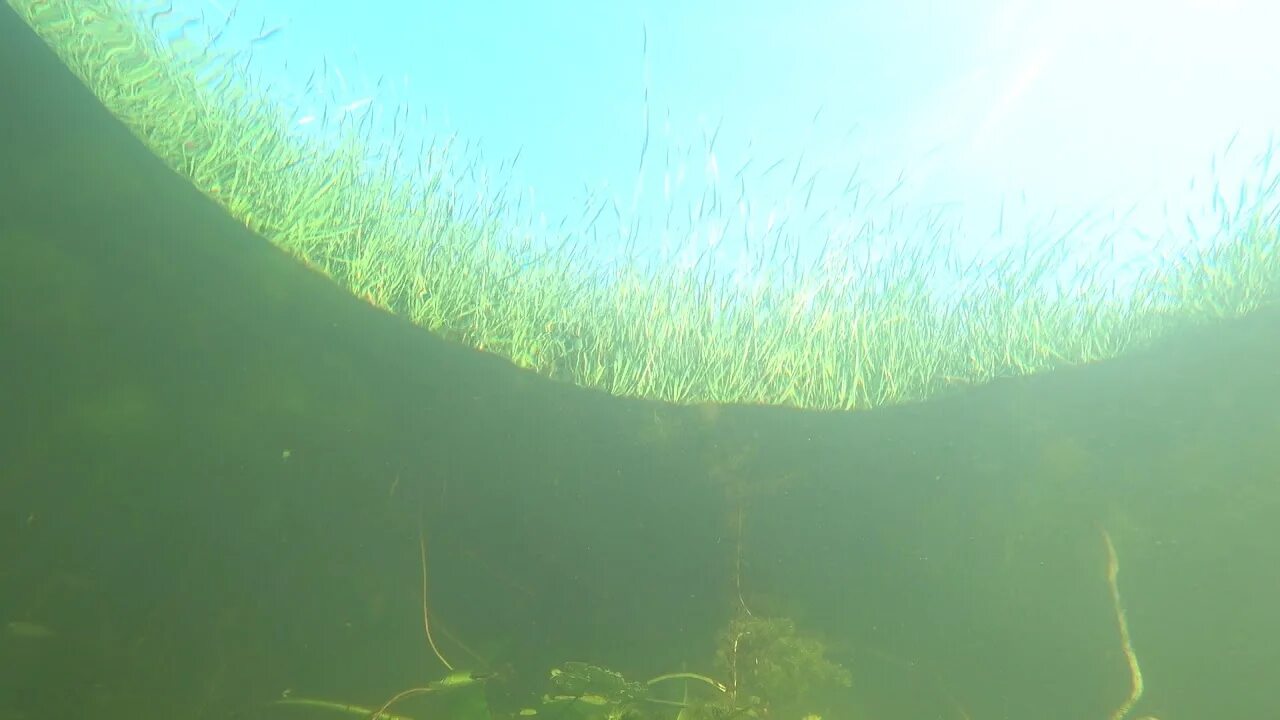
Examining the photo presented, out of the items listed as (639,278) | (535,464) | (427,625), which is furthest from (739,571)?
(639,278)

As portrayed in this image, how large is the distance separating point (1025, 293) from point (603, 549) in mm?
1667

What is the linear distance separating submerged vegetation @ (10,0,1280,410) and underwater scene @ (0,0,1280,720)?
0.05 ft

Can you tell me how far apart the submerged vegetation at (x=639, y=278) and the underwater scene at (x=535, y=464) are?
2cm

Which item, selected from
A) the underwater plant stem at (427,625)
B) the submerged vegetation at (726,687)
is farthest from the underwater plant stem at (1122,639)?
the underwater plant stem at (427,625)

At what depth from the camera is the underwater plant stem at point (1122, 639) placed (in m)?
1.54

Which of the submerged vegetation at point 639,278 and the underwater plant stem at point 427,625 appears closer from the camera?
the underwater plant stem at point 427,625

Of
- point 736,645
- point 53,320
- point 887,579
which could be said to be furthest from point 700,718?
point 53,320

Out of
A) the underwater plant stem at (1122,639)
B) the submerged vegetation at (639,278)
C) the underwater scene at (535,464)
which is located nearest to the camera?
the underwater scene at (535,464)

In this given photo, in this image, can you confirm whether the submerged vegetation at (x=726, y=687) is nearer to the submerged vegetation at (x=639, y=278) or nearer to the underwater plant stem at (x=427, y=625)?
the underwater plant stem at (x=427, y=625)

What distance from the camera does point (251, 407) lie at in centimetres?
140

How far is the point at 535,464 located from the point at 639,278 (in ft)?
2.67

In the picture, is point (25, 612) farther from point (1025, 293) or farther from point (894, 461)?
point (1025, 293)

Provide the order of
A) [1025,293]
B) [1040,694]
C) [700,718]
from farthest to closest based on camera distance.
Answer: [1025,293] < [1040,694] < [700,718]

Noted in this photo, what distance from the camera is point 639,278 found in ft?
6.77
